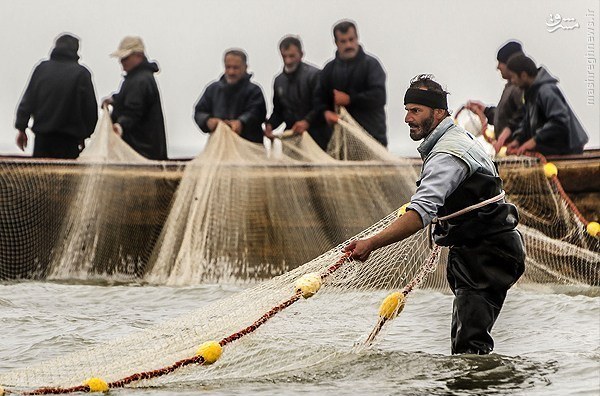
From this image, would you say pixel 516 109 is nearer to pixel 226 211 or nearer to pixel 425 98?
pixel 226 211

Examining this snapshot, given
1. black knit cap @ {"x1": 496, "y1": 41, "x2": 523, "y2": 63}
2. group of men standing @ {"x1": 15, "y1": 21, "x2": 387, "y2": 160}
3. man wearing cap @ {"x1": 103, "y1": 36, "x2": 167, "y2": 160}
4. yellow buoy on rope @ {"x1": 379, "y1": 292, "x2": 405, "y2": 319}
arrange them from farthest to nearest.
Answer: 1. man wearing cap @ {"x1": 103, "y1": 36, "x2": 167, "y2": 160}
2. group of men standing @ {"x1": 15, "y1": 21, "x2": 387, "y2": 160}
3. black knit cap @ {"x1": 496, "y1": 41, "x2": 523, "y2": 63}
4. yellow buoy on rope @ {"x1": 379, "y1": 292, "x2": 405, "y2": 319}

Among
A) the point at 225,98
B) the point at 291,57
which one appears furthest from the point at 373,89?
the point at 225,98

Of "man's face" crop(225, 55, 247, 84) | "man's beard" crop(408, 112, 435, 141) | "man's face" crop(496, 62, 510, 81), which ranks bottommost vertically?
"man's beard" crop(408, 112, 435, 141)

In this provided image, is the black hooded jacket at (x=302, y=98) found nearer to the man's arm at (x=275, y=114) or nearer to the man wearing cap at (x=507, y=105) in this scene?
the man's arm at (x=275, y=114)

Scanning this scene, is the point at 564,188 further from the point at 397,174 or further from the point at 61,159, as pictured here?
the point at 61,159

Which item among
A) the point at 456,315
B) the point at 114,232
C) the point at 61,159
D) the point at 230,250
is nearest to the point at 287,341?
the point at 456,315

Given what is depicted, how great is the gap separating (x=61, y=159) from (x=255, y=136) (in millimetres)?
2075

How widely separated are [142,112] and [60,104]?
0.90m

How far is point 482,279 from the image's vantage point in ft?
21.5

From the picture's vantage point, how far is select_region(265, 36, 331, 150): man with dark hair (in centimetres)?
1373

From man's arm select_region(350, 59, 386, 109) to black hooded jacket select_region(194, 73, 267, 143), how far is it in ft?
3.76

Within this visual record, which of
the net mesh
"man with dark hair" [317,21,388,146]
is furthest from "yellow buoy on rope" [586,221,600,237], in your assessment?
"man with dark hair" [317,21,388,146]

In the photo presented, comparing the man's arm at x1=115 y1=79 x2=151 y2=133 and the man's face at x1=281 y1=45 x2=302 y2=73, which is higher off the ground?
the man's face at x1=281 y1=45 x2=302 y2=73

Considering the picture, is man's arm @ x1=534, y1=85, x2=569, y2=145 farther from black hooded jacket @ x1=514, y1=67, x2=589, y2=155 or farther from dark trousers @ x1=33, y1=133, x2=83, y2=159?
dark trousers @ x1=33, y1=133, x2=83, y2=159
